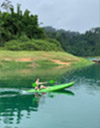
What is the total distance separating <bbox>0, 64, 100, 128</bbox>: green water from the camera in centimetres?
1391

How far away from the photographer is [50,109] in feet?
55.5

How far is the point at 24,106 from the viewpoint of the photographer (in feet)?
59.2

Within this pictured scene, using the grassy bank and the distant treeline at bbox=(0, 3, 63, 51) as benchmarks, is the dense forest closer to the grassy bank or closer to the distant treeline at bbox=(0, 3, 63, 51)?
the distant treeline at bbox=(0, 3, 63, 51)

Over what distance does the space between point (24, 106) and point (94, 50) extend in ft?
→ 365

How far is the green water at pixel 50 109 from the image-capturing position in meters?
13.9

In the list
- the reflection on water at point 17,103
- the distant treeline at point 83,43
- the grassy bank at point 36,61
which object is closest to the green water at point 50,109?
the reflection on water at point 17,103

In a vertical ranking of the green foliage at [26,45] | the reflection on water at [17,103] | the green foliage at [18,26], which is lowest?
the reflection on water at [17,103]

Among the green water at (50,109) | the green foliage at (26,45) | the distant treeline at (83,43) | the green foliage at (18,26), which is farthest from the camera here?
the distant treeline at (83,43)

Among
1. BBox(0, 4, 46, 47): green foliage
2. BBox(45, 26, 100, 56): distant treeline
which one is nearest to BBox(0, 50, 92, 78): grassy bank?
BBox(0, 4, 46, 47): green foliage

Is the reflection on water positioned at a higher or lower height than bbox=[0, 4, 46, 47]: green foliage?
lower

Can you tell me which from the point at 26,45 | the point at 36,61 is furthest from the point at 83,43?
the point at 36,61

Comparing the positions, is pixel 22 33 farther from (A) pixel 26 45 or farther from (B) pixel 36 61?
A: (B) pixel 36 61

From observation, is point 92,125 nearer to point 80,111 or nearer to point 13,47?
point 80,111

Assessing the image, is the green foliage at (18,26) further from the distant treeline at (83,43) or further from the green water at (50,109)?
the green water at (50,109)
